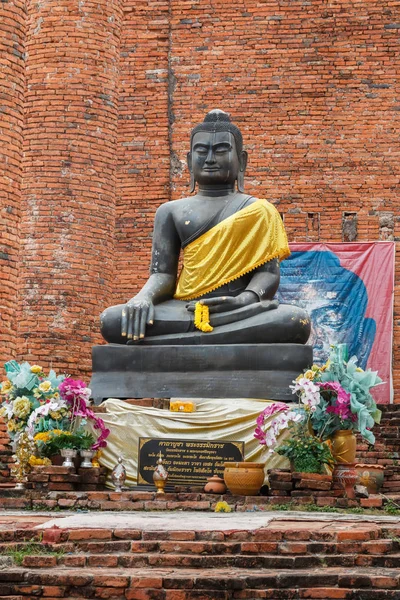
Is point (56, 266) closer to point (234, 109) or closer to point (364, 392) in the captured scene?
point (234, 109)

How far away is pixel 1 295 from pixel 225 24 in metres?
7.22

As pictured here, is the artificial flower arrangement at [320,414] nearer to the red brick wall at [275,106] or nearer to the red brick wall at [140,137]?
the red brick wall at [275,106]

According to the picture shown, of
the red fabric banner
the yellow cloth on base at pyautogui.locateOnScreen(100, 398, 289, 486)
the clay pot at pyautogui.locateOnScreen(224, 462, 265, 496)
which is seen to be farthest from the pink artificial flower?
the red fabric banner

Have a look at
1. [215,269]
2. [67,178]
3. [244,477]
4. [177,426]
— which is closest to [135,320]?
[215,269]

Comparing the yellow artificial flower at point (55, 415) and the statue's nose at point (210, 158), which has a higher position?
the statue's nose at point (210, 158)

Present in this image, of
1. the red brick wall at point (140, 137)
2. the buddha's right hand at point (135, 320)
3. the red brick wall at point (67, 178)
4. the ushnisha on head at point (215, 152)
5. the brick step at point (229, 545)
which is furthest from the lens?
the red brick wall at point (140, 137)

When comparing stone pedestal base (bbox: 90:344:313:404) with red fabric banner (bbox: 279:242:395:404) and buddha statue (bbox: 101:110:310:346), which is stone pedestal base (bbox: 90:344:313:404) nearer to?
buddha statue (bbox: 101:110:310:346)

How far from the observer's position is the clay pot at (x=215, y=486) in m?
7.46

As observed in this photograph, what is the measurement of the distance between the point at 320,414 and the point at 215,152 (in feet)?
8.97

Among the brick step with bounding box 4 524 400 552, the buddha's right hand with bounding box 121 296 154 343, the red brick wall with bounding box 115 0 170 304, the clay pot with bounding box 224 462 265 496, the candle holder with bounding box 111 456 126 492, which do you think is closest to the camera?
the brick step with bounding box 4 524 400 552

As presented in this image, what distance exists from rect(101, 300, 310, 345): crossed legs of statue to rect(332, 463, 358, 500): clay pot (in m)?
1.46

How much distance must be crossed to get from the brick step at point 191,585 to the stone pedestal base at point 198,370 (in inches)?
155

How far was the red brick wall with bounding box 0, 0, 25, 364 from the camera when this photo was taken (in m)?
10.3

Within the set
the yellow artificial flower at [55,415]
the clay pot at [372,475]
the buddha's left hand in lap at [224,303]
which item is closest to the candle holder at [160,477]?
the yellow artificial flower at [55,415]
